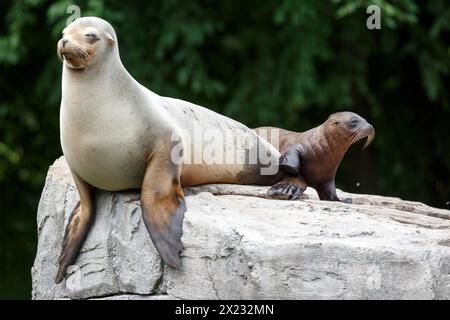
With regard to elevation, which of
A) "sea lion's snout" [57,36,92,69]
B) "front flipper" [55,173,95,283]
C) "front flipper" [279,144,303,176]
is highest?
"sea lion's snout" [57,36,92,69]

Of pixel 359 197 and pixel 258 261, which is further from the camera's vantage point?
pixel 359 197

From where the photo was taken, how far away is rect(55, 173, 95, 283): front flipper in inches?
229

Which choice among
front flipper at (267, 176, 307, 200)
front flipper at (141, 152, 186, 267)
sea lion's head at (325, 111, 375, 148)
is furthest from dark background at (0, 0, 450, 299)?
front flipper at (141, 152, 186, 267)

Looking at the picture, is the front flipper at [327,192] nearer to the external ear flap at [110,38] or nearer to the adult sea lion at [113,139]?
the adult sea lion at [113,139]

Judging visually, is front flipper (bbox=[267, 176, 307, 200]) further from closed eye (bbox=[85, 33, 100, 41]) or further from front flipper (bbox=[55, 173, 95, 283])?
closed eye (bbox=[85, 33, 100, 41])

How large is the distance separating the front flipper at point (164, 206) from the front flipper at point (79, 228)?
47cm

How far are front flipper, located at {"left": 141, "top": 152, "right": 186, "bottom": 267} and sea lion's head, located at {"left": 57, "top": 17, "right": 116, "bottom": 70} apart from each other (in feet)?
2.15

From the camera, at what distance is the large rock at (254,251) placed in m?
4.89

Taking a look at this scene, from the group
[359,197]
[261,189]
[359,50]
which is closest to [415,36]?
[359,50]

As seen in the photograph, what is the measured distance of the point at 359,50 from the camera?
10.2 meters

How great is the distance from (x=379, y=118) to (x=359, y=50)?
138cm

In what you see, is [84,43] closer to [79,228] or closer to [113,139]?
[113,139]

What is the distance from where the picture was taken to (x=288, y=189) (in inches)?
241
